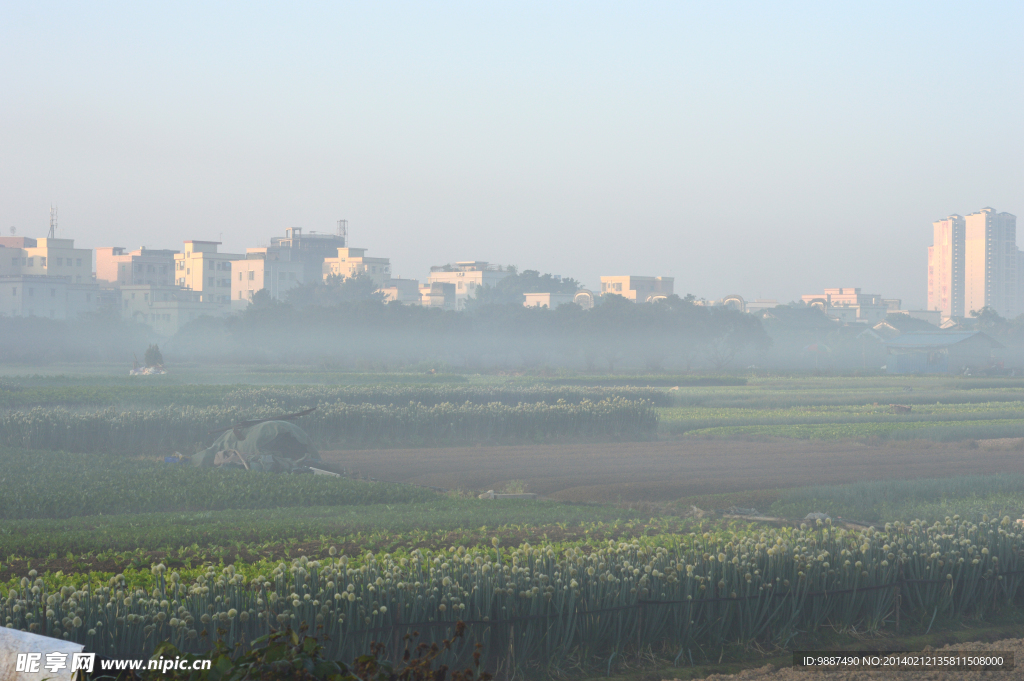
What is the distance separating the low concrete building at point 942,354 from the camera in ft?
270

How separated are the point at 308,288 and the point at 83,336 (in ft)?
90.7

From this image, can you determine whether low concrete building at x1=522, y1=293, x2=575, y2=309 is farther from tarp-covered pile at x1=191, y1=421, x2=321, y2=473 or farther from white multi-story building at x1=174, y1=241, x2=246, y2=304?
tarp-covered pile at x1=191, y1=421, x2=321, y2=473

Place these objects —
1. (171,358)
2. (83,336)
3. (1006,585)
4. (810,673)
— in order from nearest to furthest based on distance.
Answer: (810,673), (1006,585), (171,358), (83,336)

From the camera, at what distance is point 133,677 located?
16.0 feet

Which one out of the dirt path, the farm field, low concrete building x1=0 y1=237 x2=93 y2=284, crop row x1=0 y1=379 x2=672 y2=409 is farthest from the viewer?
low concrete building x1=0 y1=237 x2=93 y2=284

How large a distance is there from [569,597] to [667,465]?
651 inches

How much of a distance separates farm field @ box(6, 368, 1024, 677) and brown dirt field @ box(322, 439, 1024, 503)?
149 millimetres

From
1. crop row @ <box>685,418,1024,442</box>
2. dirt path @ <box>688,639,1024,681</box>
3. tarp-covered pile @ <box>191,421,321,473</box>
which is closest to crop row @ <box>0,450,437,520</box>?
tarp-covered pile @ <box>191,421,321,473</box>

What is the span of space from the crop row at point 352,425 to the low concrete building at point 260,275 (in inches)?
4011

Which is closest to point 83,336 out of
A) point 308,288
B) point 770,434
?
point 308,288

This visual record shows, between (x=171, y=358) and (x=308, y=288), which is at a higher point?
(x=308, y=288)

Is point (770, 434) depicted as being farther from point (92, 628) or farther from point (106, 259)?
point (106, 259)

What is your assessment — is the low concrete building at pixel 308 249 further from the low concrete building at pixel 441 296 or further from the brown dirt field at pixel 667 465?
the brown dirt field at pixel 667 465

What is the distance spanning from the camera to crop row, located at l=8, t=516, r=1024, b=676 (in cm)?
773
